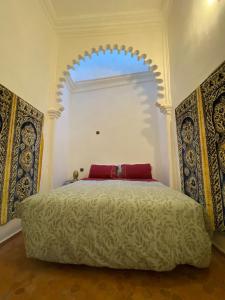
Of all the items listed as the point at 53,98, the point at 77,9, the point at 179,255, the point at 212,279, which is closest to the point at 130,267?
the point at 179,255

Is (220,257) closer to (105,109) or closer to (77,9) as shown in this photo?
(105,109)

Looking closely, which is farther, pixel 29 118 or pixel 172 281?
pixel 29 118

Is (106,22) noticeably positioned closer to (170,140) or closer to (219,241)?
(170,140)

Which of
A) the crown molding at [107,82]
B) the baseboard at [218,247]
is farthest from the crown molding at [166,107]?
the baseboard at [218,247]

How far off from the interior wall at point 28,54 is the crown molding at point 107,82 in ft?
3.91

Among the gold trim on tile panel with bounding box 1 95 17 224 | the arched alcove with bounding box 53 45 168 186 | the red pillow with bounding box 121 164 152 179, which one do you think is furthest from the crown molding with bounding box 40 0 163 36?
the red pillow with bounding box 121 164 152 179

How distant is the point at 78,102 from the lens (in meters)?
4.08

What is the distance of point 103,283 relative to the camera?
1.09 metres

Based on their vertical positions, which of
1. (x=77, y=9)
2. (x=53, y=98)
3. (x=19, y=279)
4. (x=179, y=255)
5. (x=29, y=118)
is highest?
(x=77, y=9)

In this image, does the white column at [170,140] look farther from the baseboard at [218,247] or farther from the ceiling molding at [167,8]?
the ceiling molding at [167,8]

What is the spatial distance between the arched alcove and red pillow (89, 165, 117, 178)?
32 centimetres

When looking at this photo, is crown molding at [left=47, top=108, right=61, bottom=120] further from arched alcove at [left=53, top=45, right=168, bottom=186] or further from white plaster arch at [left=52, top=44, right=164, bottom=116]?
arched alcove at [left=53, top=45, right=168, bottom=186]

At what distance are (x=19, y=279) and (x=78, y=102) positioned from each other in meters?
3.69

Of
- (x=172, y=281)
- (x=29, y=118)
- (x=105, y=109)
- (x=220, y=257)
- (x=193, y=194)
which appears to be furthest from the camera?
(x=105, y=109)
